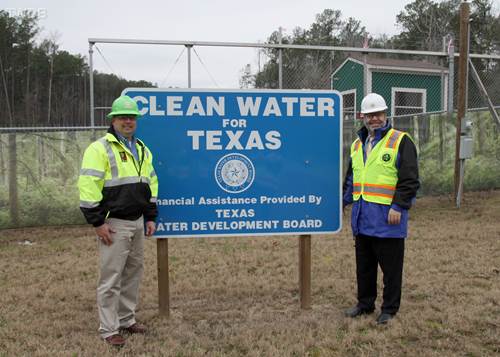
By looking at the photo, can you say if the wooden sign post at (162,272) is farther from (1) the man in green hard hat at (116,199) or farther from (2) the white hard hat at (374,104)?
(2) the white hard hat at (374,104)

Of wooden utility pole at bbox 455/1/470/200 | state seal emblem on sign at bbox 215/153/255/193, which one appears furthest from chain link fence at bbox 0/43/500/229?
state seal emblem on sign at bbox 215/153/255/193

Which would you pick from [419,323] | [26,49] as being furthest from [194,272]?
Answer: [26,49]

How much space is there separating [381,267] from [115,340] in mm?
2317

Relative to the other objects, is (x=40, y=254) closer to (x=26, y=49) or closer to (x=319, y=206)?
(x=319, y=206)

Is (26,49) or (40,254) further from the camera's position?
(26,49)

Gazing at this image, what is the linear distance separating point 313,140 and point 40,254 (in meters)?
4.70

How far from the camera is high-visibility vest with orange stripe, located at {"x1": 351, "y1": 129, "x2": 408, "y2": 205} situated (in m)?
4.34

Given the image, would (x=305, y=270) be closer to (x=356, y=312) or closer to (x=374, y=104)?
(x=356, y=312)

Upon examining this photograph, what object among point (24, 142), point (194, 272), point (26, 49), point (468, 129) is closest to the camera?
point (194, 272)

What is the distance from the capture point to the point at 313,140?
4.82 m

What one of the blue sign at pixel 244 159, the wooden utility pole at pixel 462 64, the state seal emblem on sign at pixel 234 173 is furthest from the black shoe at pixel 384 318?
the wooden utility pole at pixel 462 64

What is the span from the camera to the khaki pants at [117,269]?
3.99 meters

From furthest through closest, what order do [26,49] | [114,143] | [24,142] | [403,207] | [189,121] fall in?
[26,49], [24,142], [189,121], [403,207], [114,143]

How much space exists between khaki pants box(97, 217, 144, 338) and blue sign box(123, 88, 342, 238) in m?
0.40
